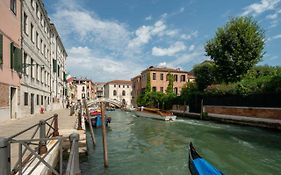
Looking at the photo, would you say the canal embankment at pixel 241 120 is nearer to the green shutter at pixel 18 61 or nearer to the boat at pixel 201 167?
the boat at pixel 201 167

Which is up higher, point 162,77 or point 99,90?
point 162,77

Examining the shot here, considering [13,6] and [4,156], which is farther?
[13,6]

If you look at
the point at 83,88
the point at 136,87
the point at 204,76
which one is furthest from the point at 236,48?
the point at 83,88

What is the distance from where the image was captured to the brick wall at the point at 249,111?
63.2 ft

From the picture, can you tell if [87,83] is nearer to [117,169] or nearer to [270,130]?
[270,130]

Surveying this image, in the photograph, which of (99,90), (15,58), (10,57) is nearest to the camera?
A: (10,57)

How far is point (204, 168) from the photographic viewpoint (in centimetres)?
655

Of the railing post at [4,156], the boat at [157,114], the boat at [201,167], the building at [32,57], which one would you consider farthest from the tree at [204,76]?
the railing post at [4,156]

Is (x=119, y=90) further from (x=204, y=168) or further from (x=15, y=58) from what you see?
(x=204, y=168)

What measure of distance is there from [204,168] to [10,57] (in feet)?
38.6

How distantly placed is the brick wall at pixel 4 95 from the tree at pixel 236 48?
19.3 metres

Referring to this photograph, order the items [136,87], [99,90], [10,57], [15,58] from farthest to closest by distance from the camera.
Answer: [99,90]
[136,87]
[15,58]
[10,57]

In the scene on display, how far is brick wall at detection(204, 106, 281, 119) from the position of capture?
63.2 ft

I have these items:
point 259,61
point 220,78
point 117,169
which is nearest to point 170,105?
point 220,78
